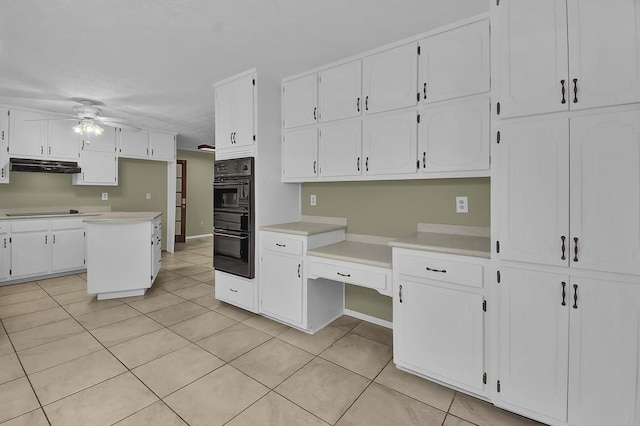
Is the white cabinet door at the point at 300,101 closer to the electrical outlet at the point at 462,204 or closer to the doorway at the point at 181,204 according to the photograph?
the electrical outlet at the point at 462,204

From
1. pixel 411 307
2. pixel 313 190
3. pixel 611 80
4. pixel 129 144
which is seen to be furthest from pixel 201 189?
pixel 611 80

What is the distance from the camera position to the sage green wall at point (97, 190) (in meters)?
4.54

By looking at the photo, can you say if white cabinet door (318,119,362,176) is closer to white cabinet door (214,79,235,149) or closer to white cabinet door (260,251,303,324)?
white cabinet door (260,251,303,324)

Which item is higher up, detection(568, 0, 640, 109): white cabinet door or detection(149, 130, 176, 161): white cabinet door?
detection(149, 130, 176, 161): white cabinet door

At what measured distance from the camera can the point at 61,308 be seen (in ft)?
10.8

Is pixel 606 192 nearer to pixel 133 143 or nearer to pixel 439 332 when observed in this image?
pixel 439 332

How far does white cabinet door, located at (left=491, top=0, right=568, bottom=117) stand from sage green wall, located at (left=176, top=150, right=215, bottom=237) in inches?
288

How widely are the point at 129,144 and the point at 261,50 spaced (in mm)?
3959

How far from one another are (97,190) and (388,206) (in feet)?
17.0

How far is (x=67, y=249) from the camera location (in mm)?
4539

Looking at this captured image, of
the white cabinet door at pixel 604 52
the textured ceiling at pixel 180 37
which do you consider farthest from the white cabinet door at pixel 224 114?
the white cabinet door at pixel 604 52


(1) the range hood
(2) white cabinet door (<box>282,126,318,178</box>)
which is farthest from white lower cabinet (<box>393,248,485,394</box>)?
(1) the range hood

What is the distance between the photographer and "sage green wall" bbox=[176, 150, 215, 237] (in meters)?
7.69

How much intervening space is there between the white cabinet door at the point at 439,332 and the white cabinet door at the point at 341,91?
5.15ft
